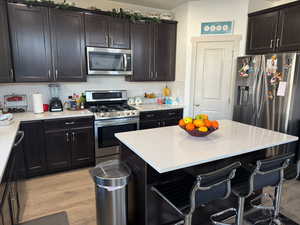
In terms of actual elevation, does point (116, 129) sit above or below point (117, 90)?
below

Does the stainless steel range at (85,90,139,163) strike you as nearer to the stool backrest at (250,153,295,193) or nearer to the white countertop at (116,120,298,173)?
the white countertop at (116,120,298,173)

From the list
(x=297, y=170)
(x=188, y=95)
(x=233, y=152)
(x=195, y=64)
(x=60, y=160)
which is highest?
Answer: (x=195, y=64)

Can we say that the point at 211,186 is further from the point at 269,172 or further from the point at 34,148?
the point at 34,148

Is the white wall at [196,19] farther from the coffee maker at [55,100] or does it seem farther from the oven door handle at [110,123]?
the coffee maker at [55,100]

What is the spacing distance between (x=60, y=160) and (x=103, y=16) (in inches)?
96.2

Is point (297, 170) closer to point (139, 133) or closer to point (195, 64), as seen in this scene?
point (139, 133)

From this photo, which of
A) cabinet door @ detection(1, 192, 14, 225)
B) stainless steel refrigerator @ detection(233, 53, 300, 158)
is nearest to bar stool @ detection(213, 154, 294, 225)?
stainless steel refrigerator @ detection(233, 53, 300, 158)

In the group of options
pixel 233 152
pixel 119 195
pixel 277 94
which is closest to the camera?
pixel 233 152

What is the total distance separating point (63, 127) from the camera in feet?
9.95

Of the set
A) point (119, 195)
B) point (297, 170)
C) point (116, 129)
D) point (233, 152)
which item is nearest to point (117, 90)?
point (116, 129)

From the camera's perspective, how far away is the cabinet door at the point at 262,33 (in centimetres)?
326

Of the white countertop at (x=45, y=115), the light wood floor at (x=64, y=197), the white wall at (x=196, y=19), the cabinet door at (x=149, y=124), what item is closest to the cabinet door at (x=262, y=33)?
the white wall at (x=196, y=19)

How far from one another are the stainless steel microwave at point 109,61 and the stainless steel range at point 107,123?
1.53ft

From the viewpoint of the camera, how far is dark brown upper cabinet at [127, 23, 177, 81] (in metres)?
3.78
